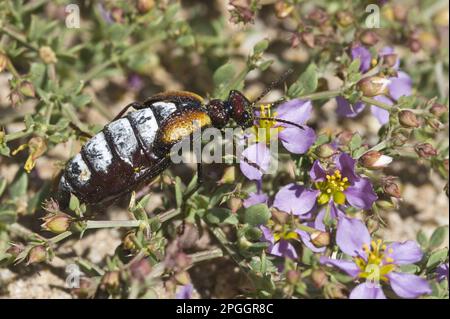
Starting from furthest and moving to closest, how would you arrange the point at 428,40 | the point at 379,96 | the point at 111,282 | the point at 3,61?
the point at 428,40 < the point at 379,96 < the point at 3,61 < the point at 111,282

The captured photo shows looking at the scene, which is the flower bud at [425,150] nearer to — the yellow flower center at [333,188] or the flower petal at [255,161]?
the yellow flower center at [333,188]

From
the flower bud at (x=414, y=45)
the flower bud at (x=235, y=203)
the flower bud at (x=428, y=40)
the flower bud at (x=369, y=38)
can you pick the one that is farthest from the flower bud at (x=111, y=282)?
the flower bud at (x=428, y=40)

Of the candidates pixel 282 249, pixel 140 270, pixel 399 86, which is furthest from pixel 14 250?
pixel 399 86

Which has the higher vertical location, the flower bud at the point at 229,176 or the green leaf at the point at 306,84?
the green leaf at the point at 306,84

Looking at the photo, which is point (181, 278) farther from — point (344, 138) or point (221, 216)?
point (344, 138)

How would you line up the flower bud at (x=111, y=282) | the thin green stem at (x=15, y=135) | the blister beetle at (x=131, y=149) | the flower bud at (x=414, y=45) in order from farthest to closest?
1. the flower bud at (x=414, y=45)
2. the thin green stem at (x=15, y=135)
3. the blister beetle at (x=131, y=149)
4. the flower bud at (x=111, y=282)

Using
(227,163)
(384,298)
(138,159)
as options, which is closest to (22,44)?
(138,159)
